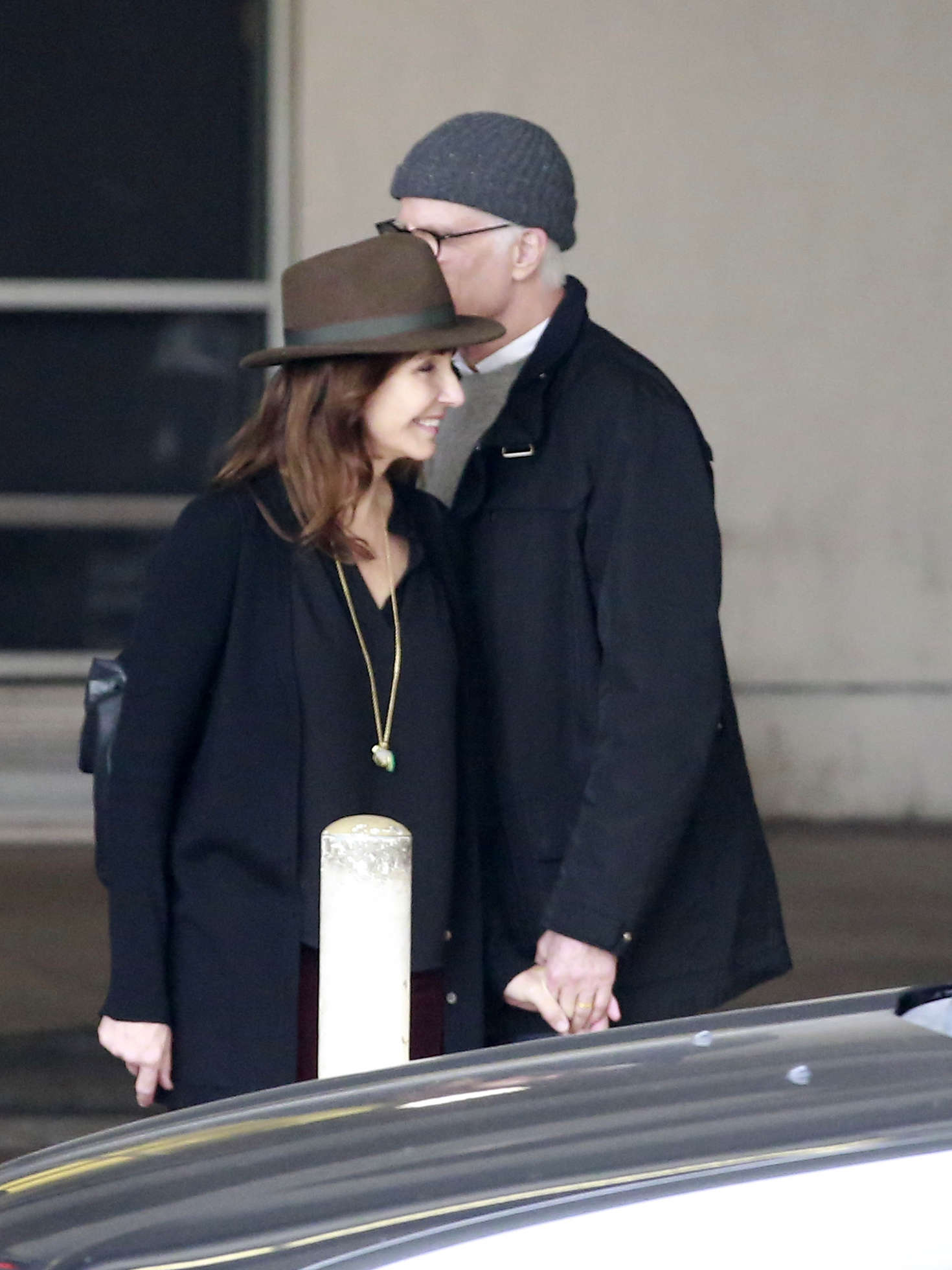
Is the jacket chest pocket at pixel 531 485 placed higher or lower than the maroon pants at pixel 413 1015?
higher

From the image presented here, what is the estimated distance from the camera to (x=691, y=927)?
123 inches

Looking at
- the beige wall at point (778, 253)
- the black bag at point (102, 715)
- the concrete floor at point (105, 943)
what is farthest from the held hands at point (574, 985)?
the beige wall at point (778, 253)

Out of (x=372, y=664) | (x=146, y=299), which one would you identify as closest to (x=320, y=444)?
(x=372, y=664)

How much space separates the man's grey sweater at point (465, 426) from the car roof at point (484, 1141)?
112 centimetres

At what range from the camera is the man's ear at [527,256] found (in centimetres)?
317

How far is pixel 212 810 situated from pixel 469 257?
0.94 m

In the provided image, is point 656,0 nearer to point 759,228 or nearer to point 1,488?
point 759,228

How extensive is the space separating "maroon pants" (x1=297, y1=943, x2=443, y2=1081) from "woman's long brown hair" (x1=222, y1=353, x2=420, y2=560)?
59cm

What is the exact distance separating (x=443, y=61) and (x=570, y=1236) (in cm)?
678

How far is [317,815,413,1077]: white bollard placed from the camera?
107 inches

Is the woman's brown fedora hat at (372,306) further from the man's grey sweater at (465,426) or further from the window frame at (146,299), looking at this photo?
the window frame at (146,299)

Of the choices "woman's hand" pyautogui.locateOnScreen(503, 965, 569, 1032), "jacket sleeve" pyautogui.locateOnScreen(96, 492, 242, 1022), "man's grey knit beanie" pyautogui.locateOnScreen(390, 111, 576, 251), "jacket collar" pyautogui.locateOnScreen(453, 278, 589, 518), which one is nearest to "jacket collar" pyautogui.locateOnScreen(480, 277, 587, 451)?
"jacket collar" pyautogui.locateOnScreen(453, 278, 589, 518)

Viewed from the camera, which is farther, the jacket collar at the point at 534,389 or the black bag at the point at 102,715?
the jacket collar at the point at 534,389

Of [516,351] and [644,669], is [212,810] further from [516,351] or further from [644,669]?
[516,351]
